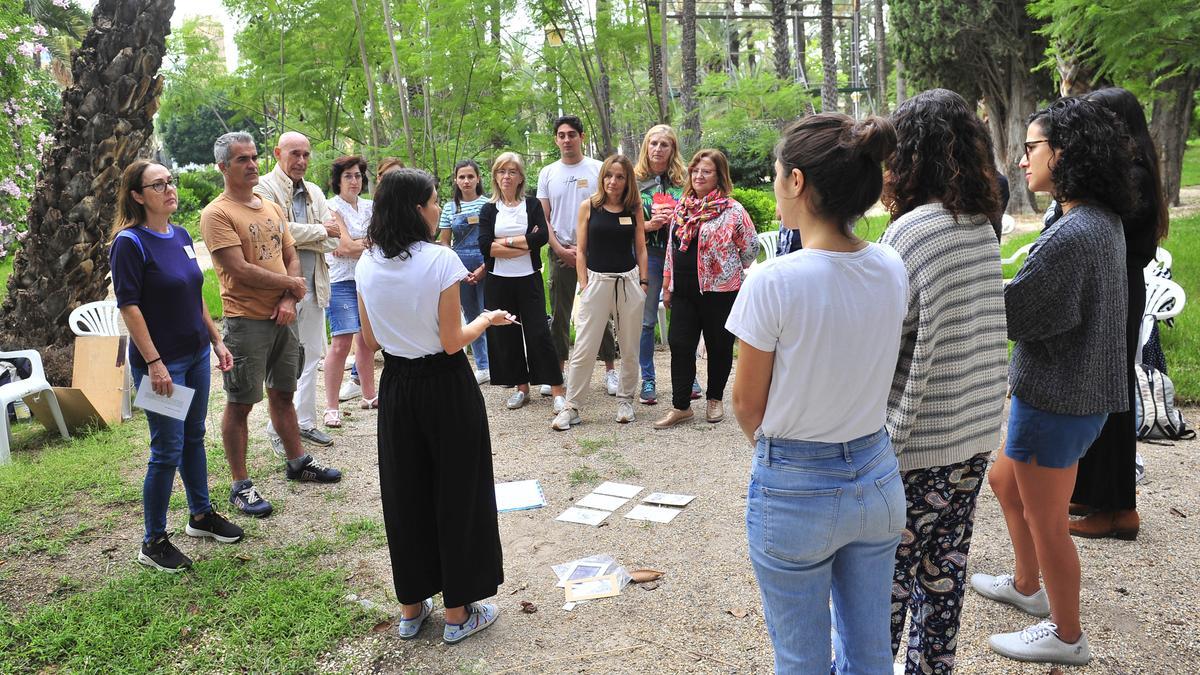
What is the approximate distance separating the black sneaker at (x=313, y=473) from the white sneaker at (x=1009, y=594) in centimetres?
349

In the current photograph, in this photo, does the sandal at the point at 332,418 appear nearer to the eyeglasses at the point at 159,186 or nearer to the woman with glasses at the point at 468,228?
the woman with glasses at the point at 468,228

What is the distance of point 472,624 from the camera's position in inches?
130

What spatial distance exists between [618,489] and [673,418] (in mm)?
1282

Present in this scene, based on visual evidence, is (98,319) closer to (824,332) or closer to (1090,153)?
(824,332)

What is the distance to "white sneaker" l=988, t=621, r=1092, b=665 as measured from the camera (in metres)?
2.84

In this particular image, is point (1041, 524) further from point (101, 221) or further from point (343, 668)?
point (101, 221)

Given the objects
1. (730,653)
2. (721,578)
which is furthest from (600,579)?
(730,653)

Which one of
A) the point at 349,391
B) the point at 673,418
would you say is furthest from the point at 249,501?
the point at 673,418

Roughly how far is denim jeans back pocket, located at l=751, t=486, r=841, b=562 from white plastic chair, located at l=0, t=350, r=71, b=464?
5.74 m

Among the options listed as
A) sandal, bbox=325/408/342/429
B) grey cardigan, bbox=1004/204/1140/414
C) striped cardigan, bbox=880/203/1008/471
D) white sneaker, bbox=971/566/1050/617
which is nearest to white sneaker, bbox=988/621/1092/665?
white sneaker, bbox=971/566/1050/617

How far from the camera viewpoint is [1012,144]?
1875 centimetres

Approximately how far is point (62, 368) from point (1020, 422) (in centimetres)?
724

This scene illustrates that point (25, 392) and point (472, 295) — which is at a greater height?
point (472, 295)

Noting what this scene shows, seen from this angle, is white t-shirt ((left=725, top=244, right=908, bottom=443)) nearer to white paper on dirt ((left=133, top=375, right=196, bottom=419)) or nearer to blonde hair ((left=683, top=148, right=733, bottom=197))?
white paper on dirt ((left=133, top=375, right=196, bottom=419))
